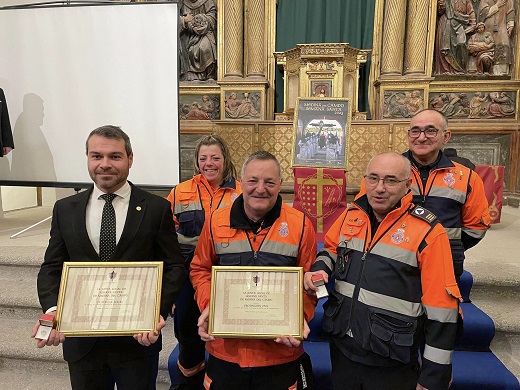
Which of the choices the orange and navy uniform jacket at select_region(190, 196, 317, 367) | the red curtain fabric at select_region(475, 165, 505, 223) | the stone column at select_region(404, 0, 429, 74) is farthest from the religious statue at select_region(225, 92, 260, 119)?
the orange and navy uniform jacket at select_region(190, 196, 317, 367)

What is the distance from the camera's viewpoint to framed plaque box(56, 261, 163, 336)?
1563mm

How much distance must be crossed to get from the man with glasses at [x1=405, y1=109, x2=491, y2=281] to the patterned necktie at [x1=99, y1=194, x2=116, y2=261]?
1734mm

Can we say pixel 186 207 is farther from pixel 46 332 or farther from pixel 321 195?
pixel 321 195

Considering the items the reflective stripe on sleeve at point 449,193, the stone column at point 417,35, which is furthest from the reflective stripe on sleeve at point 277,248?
the stone column at point 417,35

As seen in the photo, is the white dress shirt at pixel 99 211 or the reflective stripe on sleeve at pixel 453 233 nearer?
the white dress shirt at pixel 99 211

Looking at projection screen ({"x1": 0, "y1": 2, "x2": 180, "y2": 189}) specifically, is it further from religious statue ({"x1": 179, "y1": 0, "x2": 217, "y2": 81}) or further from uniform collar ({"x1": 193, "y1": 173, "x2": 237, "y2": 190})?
religious statue ({"x1": 179, "y1": 0, "x2": 217, "y2": 81})

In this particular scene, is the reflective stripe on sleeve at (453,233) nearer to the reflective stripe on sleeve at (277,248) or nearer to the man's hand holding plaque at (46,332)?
the reflective stripe on sleeve at (277,248)

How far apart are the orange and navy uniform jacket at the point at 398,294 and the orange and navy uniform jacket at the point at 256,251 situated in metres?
0.13

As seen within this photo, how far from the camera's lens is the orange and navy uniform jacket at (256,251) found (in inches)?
68.3

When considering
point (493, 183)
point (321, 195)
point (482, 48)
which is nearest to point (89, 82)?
point (321, 195)

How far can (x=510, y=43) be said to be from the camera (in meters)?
7.32

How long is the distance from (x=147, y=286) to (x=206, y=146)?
107 cm

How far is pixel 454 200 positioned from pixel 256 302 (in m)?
1.43

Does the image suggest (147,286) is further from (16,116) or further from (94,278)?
(16,116)
